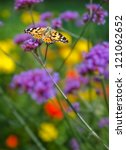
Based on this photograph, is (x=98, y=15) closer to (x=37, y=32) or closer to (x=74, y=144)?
(x=37, y=32)

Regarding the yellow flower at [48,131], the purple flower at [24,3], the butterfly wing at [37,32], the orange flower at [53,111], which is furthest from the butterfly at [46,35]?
the orange flower at [53,111]

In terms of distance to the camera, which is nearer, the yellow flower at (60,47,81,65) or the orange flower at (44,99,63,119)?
the orange flower at (44,99,63,119)

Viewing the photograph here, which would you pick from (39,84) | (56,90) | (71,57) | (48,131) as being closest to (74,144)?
(56,90)

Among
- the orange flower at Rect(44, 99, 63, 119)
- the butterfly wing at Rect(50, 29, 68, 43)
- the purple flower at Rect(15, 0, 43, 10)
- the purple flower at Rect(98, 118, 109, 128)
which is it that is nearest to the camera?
the butterfly wing at Rect(50, 29, 68, 43)

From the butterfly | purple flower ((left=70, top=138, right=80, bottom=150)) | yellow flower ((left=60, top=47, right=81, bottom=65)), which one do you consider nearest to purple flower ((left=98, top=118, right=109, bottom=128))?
purple flower ((left=70, top=138, right=80, bottom=150))

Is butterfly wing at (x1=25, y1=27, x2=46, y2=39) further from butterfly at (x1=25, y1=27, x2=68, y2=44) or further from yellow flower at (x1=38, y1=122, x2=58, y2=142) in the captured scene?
yellow flower at (x1=38, y1=122, x2=58, y2=142)

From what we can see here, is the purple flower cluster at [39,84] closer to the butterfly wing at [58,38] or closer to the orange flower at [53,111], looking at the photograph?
the butterfly wing at [58,38]

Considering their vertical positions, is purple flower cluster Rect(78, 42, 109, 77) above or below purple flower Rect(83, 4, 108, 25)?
below

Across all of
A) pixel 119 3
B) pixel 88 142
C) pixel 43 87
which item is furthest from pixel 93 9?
pixel 88 142

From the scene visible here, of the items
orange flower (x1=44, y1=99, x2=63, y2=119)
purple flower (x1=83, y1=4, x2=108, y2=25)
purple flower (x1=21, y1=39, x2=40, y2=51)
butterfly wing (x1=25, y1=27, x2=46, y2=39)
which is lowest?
purple flower (x1=21, y1=39, x2=40, y2=51)
